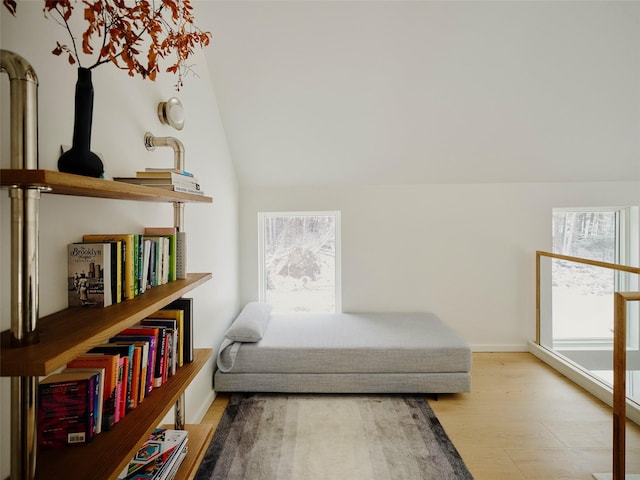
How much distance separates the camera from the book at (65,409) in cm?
100

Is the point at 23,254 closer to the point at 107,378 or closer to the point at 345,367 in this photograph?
the point at 107,378

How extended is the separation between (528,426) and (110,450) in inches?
93.7

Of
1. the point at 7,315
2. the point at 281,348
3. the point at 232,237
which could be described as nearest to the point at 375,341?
the point at 281,348

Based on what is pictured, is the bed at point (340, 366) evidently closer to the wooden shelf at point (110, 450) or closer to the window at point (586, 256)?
the wooden shelf at point (110, 450)

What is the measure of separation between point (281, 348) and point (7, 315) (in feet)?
6.34

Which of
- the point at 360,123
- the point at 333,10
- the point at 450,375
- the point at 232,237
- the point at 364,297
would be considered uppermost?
the point at 333,10

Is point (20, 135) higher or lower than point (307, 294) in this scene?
higher

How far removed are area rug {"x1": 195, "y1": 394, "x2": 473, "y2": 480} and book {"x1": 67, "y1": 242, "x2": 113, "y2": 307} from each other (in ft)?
4.01

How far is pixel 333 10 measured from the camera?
234 centimetres

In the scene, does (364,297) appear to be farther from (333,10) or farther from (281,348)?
(333,10)

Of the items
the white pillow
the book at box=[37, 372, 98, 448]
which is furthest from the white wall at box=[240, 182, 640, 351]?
the book at box=[37, 372, 98, 448]

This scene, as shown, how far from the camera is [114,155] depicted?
A: 1435 millimetres

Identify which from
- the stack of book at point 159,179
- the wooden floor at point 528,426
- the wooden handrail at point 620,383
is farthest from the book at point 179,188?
the wooden handrail at point 620,383

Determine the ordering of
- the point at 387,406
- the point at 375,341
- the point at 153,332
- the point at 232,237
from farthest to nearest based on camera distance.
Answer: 1. the point at 232,237
2. the point at 375,341
3. the point at 387,406
4. the point at 153,332
